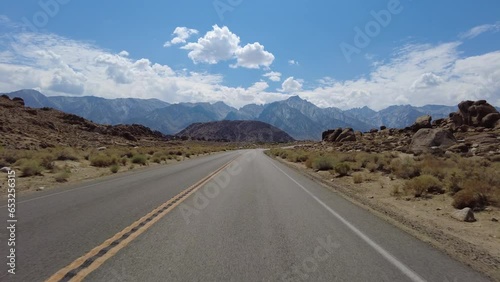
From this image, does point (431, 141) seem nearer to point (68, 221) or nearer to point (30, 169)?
point (30, 169)

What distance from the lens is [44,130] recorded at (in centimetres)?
5488

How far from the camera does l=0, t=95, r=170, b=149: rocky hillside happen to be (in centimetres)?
4388

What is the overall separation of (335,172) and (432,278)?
19058 mm

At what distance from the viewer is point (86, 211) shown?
978cm

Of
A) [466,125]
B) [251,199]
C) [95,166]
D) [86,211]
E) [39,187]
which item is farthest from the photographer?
[466,125]

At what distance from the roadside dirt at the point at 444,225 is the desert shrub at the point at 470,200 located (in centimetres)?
29

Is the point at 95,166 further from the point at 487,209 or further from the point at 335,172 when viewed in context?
the point at 487,209

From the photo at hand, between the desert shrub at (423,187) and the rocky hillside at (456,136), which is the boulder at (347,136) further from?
the desert shrub at (423,187)

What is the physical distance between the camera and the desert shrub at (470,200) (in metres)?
11.4

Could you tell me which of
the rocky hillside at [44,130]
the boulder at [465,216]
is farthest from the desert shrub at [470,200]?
the rocky hillside at [44,130]

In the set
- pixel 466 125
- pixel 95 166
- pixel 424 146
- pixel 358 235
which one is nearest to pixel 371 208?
pixel 358 235

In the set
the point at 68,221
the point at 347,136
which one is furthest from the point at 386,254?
the point at 347,136

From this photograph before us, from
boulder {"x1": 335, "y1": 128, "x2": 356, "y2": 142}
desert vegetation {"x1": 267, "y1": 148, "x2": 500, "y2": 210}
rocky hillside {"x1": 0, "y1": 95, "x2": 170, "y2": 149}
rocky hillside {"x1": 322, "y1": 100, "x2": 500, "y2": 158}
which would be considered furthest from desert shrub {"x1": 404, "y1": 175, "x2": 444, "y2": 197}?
boulder {"x1": 335, "y1": 128, "x2": 356, "y2": 142}

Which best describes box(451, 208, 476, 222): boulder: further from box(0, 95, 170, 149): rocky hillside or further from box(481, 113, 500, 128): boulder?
box(481, 113, 500, 128): boulder
